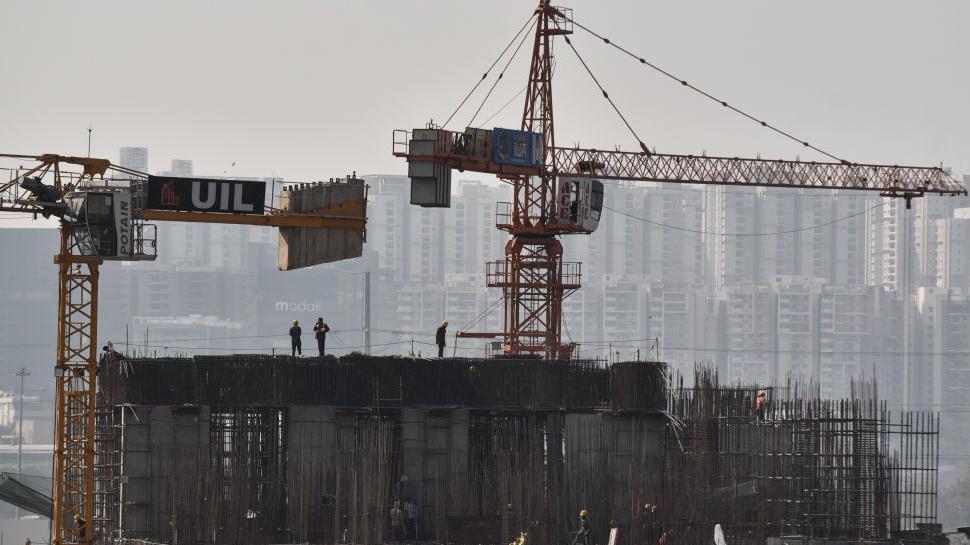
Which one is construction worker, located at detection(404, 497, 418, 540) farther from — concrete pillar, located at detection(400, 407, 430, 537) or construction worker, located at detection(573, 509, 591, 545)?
construction worker, located at detection(573, 509, 591, 545)

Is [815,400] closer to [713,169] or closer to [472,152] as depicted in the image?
[472,152]

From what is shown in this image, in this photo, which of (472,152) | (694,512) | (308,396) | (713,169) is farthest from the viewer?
(713,169)

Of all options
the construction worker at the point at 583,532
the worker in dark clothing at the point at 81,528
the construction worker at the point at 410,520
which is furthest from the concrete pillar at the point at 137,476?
the construction worker at the point at 583,532

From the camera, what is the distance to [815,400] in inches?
1882

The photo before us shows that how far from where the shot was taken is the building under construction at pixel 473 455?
47500 millimetres

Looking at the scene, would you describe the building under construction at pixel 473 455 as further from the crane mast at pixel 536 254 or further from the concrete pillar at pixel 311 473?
the crane mast at pixel 536 254

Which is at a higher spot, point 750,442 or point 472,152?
point 472,152

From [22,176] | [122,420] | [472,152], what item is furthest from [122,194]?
[472,152]

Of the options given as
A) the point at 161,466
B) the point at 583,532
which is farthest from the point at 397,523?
the point at 583,532

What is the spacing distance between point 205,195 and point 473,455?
1133 cm

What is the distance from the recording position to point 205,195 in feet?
175

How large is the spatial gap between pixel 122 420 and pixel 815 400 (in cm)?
1914

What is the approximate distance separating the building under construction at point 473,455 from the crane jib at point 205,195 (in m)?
5.43

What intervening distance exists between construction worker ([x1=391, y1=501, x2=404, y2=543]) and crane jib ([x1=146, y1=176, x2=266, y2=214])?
10588 mm
